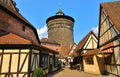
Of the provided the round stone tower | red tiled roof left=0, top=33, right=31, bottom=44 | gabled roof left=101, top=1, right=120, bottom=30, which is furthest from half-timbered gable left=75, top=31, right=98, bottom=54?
the round stone tower

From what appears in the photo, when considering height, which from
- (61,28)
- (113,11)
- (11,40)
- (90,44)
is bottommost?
(11,40)

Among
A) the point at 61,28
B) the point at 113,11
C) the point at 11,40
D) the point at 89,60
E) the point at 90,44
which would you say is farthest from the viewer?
the point at 61,28

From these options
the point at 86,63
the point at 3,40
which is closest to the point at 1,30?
the point at 3,40

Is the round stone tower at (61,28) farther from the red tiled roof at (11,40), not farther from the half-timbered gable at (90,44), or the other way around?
the red tiled roof at (11,40)

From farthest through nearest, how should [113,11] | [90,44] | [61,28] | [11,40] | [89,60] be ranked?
1. [61,28]
2. [90,44]
3. [89,60]
4. [113,11]
5. [11,40]

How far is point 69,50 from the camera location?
4531 cm

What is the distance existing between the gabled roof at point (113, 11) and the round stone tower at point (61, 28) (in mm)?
34016

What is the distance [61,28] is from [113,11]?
35994 mm

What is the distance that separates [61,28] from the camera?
48594 mm

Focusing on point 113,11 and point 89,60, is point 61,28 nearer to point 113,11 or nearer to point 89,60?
point 89,60

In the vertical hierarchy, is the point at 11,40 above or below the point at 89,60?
above

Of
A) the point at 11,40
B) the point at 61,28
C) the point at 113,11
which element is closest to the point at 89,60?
the point at 113,11

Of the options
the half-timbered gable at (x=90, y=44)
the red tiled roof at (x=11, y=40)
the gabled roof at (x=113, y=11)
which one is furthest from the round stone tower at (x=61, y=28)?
the red tiled roof at (x=11, y=40)

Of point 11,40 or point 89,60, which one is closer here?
point 11,40
